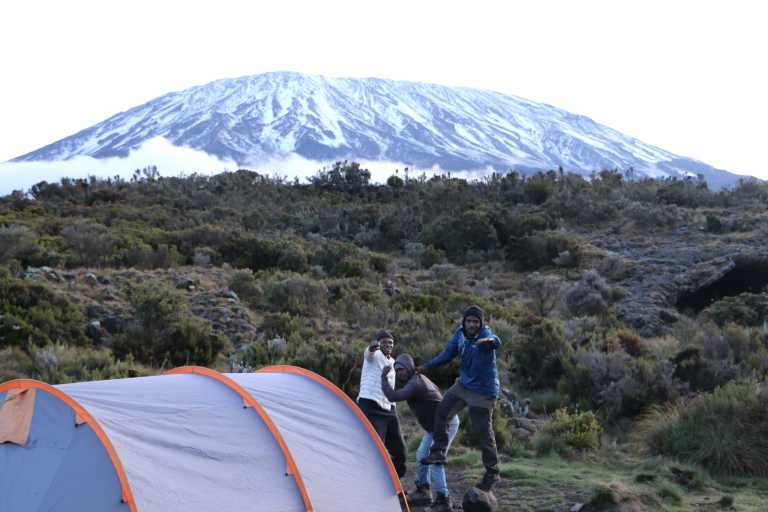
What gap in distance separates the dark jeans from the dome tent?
0.32 meters

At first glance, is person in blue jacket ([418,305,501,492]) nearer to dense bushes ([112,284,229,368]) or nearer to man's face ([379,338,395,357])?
man's face ([379,338,395,357])

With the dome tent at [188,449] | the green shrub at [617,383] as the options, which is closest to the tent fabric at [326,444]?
the dome tent at [188,449]

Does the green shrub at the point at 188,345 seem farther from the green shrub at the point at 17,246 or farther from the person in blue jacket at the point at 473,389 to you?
the green shrub at the point at 17,246

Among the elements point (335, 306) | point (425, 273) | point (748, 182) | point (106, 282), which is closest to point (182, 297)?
point (106, 282)

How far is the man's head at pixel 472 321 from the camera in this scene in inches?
251

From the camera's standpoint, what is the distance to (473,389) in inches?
252

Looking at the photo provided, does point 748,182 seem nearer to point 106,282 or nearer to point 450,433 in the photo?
point 106,282

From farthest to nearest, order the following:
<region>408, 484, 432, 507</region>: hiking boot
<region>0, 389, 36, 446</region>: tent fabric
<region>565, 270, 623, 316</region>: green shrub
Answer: <region>565, 270, 623, 316</region>: green shrub < <region>408, 484, 432, 507</region>: hiking boot < <region>0, 389, 36, 446</region>: tent fabric

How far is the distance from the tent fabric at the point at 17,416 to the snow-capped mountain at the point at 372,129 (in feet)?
308

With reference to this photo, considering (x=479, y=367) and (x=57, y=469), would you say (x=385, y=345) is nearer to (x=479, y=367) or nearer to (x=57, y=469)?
(x=479, y=367)

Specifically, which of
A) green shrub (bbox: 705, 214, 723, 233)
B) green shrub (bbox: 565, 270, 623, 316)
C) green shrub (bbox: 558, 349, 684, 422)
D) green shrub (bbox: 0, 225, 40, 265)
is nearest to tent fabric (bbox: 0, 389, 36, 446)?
green shrub (bbox: 558, 349, 684, 422)

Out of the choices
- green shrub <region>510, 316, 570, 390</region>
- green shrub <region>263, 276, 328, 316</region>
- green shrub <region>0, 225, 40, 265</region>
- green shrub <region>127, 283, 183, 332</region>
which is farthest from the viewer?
green shrub <region>0, 225, 40, 265</region>

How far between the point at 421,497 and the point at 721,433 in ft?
11.0

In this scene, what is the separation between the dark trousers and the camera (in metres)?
6.43
